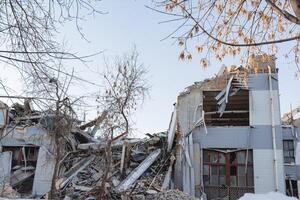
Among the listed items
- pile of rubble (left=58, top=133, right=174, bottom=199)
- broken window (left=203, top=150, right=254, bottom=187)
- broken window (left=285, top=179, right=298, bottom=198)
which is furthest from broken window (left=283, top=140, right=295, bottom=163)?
pile of rubble (left=58, top=133, right=174, bottom=199)

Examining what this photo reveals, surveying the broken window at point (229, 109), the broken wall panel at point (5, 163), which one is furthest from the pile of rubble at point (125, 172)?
the broken wall panel at point (5, 163)

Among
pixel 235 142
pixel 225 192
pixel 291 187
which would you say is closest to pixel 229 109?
pixel 235 142

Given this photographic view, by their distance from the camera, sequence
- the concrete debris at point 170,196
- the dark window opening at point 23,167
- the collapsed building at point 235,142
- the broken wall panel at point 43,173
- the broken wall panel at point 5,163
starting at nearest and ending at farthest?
the concrete debris at point 170,196, the collapsed building at point 235,142, the broken wall panel at point 43,173, the dark window opening at point 23,167, the broken wall panel at point 5,163

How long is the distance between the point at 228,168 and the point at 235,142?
52.9 inches

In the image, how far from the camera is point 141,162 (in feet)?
63.6

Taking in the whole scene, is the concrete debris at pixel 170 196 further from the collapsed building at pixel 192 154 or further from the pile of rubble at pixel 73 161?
the pile of rubble at pixel 73 161

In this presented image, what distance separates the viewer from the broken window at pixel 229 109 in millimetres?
18438

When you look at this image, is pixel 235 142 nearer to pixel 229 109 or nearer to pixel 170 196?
pixel 229 109

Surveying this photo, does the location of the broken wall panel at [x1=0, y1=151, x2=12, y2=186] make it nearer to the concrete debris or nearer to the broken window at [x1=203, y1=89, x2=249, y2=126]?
the concrete debris

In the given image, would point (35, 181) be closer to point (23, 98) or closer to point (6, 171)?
point (6, 171)

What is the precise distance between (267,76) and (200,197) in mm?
6991

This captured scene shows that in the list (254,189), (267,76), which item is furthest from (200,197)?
(267,76)

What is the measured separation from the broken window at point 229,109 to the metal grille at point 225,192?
3.42m

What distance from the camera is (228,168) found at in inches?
687
